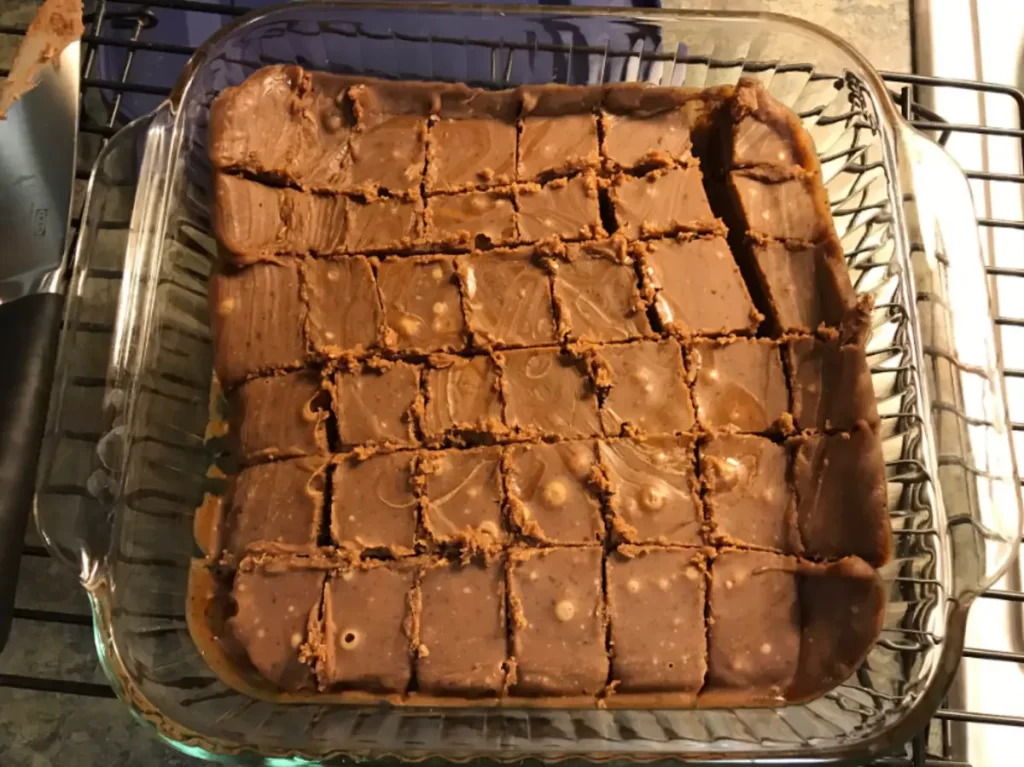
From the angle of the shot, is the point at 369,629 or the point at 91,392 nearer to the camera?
the point at 369,629

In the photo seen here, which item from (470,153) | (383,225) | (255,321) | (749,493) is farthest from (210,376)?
(749,493)

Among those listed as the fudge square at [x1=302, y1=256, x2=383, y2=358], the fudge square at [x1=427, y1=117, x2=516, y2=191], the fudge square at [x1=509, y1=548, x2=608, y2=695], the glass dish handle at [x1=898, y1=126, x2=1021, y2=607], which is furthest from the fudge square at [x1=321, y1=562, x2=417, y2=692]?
the glass dish handle at [x1=898, y1=126, x2=1021, y2=607]

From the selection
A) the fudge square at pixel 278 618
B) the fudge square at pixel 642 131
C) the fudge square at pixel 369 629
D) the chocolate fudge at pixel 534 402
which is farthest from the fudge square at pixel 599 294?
the fudge square at pixel 278 618

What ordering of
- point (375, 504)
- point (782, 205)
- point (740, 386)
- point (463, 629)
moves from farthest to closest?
point (782, 205), point (740, 386), point (375, 504), point (463, 629)

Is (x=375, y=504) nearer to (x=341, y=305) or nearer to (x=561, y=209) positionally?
(x=341, y=305)

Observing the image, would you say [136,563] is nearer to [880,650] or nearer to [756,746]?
[756,746]
